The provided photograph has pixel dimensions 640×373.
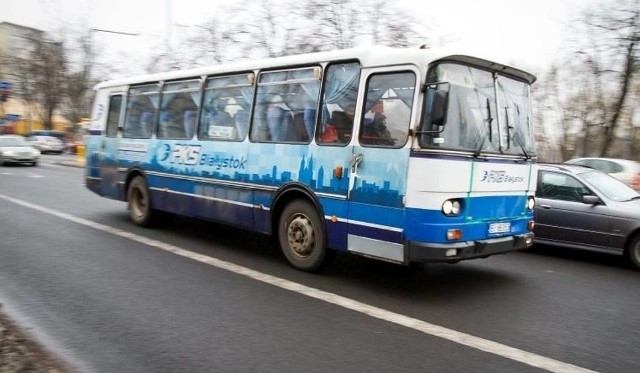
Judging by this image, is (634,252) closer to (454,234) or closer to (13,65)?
(454,234)

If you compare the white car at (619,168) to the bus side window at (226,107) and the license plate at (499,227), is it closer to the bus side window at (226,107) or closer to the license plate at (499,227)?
the license plate at (499,227)

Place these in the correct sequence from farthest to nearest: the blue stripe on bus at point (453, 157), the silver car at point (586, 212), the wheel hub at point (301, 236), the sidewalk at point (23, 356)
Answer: the silver car at point (586, 212) → the wheel hub at point (301, 236) → the blue stripe on bus at point (453, 157) → the sidewalk at point (23, 356)

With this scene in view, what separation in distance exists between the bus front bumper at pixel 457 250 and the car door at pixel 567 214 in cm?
261

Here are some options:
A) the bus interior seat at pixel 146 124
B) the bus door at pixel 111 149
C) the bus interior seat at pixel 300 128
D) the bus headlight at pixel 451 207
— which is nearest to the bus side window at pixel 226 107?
the bus interior seat at pixel 300 128

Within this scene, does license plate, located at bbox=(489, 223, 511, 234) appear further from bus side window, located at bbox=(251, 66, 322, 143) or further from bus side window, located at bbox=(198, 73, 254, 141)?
bus side window, located at bbox=(198, 73, 254, 141)

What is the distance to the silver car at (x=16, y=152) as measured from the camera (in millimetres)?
25922

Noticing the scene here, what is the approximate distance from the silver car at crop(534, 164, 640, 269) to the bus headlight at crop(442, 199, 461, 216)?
3.62 m

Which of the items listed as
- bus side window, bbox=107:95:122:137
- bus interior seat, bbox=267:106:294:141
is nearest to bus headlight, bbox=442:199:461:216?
bus interior seat, bbox=267:106:294:141

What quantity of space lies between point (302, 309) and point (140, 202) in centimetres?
561

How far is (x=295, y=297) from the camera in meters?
5.66

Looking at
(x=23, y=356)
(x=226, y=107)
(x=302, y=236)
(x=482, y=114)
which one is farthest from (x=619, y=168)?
(x=23, y=356)

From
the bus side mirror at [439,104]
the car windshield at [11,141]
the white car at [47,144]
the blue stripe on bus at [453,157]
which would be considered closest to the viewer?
the bus side mirror at [439,104]

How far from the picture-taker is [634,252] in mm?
7633

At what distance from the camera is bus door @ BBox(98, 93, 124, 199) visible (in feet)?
34.0
